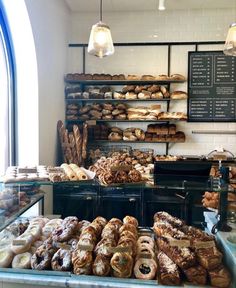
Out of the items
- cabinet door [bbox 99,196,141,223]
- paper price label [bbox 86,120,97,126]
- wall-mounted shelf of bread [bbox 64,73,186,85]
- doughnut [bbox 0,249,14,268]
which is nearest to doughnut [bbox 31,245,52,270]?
doughnut [bbox 0,249,14,268]

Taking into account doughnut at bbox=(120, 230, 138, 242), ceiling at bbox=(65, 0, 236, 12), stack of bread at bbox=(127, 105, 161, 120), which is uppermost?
ceiling at bbox=(65, 0, 236, 12)

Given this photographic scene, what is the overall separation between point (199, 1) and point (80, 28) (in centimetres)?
167

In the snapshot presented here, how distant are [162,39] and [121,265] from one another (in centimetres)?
363

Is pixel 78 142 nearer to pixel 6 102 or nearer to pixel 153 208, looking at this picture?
pixel 6 102

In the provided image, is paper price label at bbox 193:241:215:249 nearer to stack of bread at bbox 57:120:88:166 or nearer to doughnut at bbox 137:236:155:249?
doughnut at bbox 137:236:155:249

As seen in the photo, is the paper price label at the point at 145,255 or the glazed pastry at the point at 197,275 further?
the paper price label at the point at 145,255

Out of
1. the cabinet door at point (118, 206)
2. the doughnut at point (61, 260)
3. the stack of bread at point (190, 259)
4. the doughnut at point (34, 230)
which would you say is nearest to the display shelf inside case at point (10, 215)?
the doughnut at point (34, 230)

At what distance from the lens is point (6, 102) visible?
2.94 metres

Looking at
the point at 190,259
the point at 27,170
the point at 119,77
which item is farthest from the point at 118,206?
the point at 119,77

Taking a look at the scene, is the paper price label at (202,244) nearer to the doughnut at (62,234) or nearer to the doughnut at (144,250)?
the doughnut at (144,250)

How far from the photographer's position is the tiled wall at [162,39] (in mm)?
4137

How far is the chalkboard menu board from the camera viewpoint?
4.09m

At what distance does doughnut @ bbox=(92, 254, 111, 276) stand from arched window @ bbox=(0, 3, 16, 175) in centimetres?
191

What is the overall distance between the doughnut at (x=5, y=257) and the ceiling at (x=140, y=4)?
3465 millimetres
